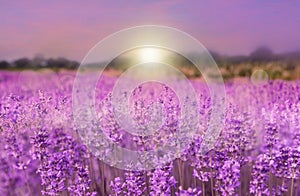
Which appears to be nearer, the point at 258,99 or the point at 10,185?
the point at 10,185

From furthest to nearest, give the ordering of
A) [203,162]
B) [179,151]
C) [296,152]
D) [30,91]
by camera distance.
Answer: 1. [30,91]
2. [179,151]
3. [203,162]
4. [296,152]

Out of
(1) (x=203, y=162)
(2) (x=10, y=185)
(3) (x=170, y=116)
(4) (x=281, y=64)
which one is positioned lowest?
(2) (x=10, y=185)

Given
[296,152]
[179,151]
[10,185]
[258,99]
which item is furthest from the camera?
[258,99]

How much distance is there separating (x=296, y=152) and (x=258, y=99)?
3.84 m

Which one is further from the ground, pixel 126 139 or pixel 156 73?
pixel 156 73

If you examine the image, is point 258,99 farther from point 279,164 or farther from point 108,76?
point 108,76

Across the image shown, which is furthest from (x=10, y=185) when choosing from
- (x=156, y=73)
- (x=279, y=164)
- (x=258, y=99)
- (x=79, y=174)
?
(x=156, y=73)

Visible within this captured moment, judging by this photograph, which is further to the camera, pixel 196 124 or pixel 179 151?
pixel 196 124

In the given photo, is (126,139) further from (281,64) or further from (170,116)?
(281,64)

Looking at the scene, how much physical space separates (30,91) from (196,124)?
5.65 m

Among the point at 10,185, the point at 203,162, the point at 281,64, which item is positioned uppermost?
the point at 281,64

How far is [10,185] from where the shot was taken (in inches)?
209

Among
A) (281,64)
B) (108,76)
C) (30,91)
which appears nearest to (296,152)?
(30,91)

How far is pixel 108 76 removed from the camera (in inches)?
518
